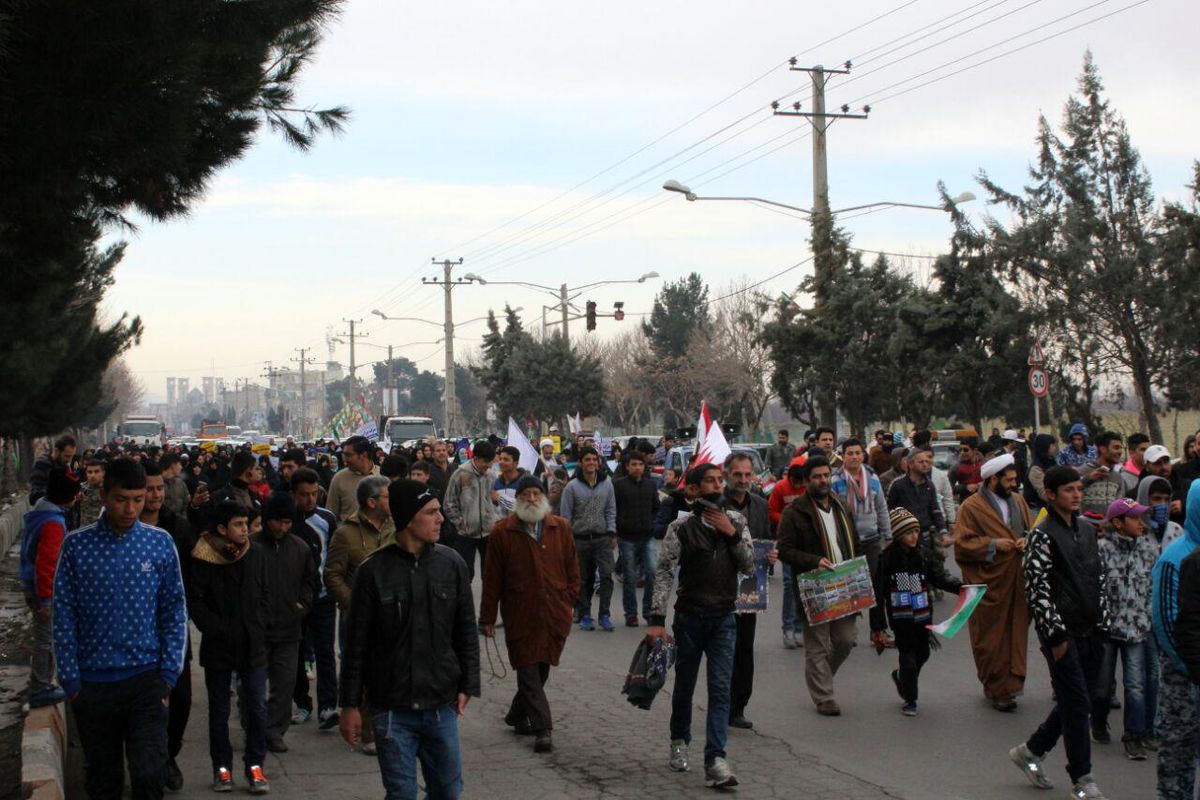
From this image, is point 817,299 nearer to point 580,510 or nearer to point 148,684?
point 580,510

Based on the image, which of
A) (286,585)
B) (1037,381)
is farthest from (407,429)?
(286,585)

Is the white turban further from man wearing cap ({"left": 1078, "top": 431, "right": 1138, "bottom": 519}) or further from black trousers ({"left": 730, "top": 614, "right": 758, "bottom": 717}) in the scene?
black trousers ({"left": 730, "top": 614, "right": 758, "bottom": 717})

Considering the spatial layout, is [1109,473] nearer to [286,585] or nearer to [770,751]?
[770,751]

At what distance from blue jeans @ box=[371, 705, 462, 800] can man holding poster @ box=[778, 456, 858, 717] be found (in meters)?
4.37

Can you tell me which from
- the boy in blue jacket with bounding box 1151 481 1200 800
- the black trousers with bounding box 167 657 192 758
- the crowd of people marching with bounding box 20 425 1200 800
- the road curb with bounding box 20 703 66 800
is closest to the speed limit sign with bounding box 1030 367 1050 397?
the crowd of people marching with bounding box 20 425 1200 800

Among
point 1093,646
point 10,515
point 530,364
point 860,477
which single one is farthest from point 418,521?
point 530,364

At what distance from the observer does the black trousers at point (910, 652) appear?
9633 millimetres

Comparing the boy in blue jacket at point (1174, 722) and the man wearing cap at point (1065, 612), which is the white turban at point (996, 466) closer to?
the man wearing cap at point (1065, 612)

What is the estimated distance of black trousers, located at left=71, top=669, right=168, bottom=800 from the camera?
19.9ft

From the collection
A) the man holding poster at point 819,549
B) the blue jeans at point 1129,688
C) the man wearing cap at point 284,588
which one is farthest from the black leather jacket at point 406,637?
the blue jeans at point 1129,688

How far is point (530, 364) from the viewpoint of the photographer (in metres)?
62.0

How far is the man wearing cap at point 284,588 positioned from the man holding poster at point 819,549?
3.28 meters

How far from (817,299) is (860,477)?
19127 millimetres

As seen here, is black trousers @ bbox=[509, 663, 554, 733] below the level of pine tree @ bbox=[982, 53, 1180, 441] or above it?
below
